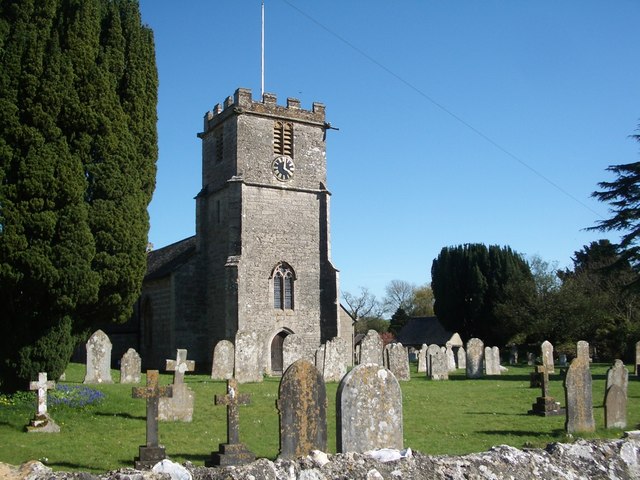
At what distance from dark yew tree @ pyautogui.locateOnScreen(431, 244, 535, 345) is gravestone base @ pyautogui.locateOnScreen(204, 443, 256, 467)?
112ft

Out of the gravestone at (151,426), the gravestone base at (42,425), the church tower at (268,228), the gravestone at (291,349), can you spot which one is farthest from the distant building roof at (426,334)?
the gravestone at (151,426)

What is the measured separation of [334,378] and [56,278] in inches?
383

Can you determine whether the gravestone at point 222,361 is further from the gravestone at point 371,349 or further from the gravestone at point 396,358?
the gravestone at point 396,358

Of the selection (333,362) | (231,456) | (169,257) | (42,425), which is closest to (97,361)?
(333,362)

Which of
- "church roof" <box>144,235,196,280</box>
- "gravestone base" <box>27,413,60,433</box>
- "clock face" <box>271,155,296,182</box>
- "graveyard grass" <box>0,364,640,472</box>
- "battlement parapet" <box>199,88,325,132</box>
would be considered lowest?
"graveyard grass" <box>0,364,640,472</box>

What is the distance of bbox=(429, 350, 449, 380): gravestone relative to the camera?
826 inches

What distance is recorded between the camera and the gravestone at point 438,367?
2098 cm

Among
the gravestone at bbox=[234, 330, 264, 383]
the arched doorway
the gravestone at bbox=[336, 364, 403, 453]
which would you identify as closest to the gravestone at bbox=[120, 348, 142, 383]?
the gravestone at bbox=[234, 330, 264, 383]

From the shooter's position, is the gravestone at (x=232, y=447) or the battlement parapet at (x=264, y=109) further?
the battlement parapet at (x=264, y=109)

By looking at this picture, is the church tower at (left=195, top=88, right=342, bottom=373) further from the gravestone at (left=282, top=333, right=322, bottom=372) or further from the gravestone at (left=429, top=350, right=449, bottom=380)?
the gravestone at (left=429, top=350, right=449, bottom=380)

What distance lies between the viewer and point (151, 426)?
782cm

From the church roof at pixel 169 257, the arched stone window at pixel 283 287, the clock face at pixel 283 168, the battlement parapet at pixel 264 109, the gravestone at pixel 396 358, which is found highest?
the battlement parapet at pixel 264 109

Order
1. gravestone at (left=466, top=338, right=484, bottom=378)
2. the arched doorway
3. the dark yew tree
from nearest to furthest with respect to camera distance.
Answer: gravestone at (left=466, top=338, right=484, bottom=378) < the arched doorway < the dark yew tree

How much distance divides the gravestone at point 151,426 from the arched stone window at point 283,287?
19.7 meters
